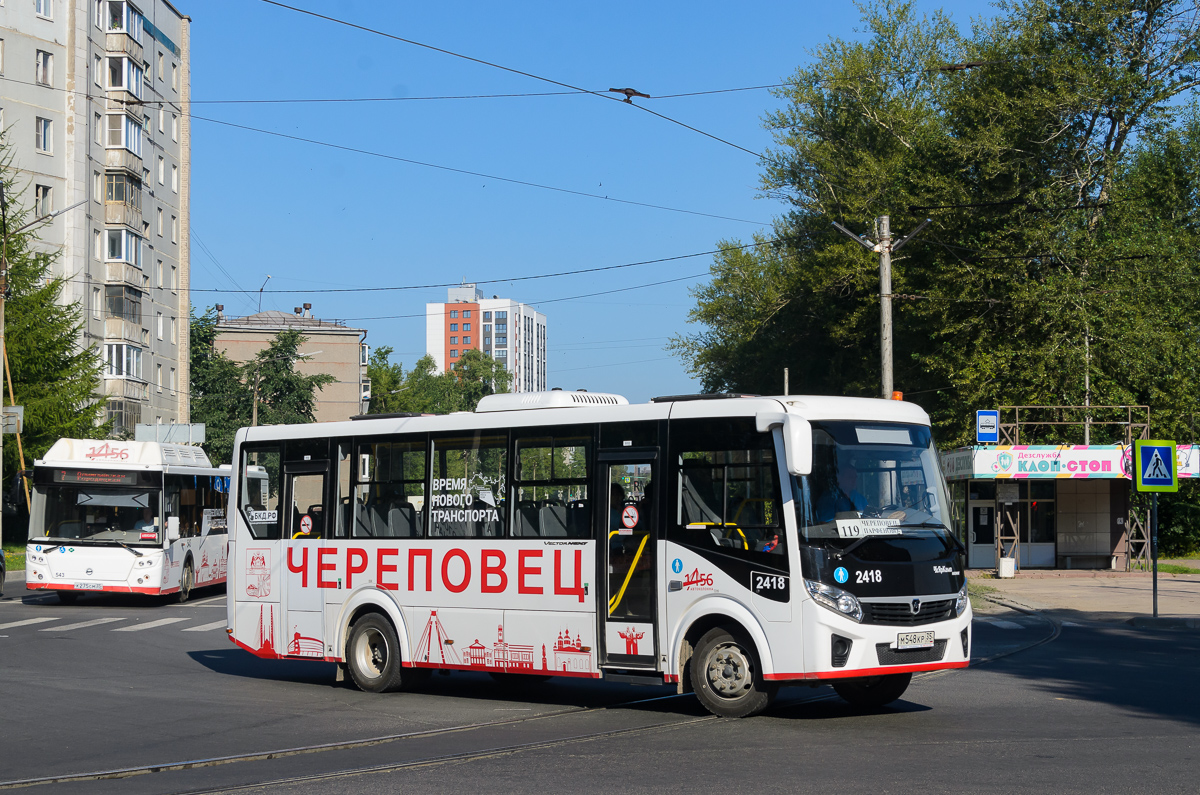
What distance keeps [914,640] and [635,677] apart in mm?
2474

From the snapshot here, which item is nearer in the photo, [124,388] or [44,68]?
[44,68]

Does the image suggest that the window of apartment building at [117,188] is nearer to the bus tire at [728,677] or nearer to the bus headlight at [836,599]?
the bus tire at [728,677]

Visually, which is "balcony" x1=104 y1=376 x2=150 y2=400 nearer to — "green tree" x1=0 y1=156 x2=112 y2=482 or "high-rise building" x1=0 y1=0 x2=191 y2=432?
"high-rise building" x1=0 y1=0 x2=191 y2=432

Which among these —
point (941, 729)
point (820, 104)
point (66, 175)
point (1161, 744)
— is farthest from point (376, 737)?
point (66, 175)

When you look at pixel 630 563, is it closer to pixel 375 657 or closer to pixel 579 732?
pixel 579 732

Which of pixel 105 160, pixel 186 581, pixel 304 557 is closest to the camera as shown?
pixel 304 557

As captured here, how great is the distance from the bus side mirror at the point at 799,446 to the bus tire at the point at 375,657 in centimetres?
515

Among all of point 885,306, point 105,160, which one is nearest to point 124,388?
point 105,160

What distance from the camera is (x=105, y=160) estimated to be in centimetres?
5981

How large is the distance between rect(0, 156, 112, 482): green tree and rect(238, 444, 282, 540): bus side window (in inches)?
1275

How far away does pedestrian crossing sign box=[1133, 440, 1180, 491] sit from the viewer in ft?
70.0

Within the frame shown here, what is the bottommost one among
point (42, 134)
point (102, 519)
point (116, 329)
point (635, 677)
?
point (635, 677)

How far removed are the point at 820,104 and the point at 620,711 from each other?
154 ft

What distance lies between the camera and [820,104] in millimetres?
55344
